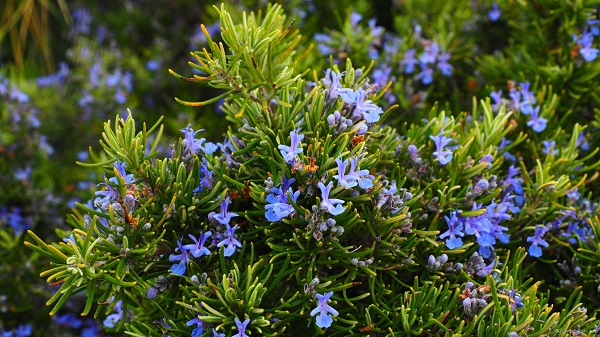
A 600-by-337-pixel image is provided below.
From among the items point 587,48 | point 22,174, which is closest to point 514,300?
point 587,48

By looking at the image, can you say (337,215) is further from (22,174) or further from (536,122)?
(22,174)

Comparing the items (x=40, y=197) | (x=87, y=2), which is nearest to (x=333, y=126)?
(x=40, y=197)

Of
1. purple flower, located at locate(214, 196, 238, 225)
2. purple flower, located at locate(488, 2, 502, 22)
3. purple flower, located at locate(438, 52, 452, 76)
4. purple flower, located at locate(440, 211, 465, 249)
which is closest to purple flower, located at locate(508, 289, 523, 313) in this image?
purple flower, located at locate(440, 211, 465, 249)

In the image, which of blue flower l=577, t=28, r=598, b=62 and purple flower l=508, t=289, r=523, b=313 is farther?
blue flower l=577, t=28, r=598, b=62

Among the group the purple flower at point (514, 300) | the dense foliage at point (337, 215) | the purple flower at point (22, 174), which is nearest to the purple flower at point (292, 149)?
the dense foliage at point (337, 215)

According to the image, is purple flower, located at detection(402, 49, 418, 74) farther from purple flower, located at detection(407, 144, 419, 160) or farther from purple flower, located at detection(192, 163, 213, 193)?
purple flower, located at detection(192, 163, 213, 193)

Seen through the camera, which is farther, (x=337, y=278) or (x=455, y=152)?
(x=455, y=152)

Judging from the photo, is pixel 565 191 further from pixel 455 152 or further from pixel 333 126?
pixel 333 126

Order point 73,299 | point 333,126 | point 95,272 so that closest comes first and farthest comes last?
Answer: point 95,272, point 333,126, point 73,299
